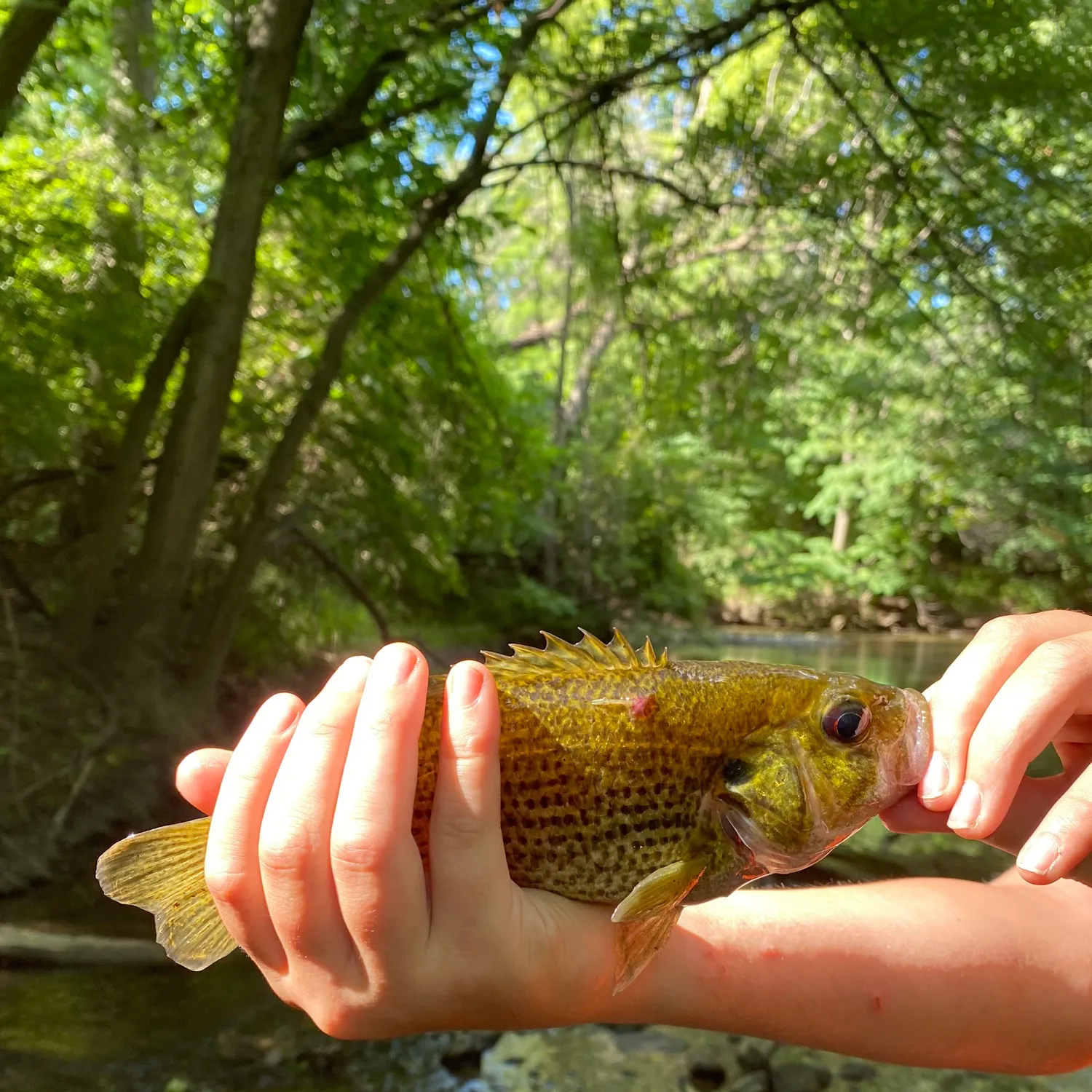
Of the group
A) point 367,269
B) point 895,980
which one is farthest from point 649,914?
point 367,269

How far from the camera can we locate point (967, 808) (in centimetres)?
121

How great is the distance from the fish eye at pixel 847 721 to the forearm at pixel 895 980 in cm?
80

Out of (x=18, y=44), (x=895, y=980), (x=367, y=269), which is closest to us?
(x=895, y=980)

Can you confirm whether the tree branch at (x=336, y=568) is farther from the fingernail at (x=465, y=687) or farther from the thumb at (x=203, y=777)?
the fingernail at (x=465, y=687)

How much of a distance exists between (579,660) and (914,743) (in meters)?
0.56

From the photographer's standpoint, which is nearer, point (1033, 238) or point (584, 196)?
point (1033, 238)

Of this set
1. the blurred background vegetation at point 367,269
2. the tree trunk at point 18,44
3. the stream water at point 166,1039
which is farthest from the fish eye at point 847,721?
the blurred background vegetation at point 367,269

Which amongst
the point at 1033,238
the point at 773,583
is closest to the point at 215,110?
the point at 1033,238

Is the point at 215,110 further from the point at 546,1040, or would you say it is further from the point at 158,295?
the point at 546,1040

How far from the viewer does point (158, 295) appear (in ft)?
19.4

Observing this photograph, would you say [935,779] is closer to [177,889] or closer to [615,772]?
[615,772]

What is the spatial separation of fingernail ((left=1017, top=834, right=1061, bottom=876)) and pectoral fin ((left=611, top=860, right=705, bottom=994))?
485 millimetres

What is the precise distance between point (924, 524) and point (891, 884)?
24.1 metres

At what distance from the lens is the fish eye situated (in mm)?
1231
